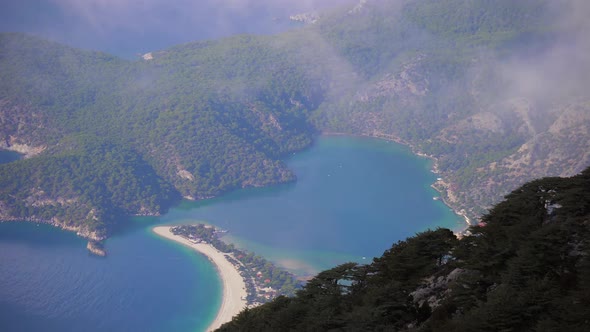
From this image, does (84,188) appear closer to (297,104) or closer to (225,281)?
(225,281)

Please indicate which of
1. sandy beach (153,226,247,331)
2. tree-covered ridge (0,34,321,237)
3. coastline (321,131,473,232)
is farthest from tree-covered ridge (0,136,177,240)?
coastline (321,131,473,232)

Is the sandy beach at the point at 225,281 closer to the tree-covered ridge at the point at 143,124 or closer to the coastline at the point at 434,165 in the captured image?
the tree-covered ridge at the point at 143,124

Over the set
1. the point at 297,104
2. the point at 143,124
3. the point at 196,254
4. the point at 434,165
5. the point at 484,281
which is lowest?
the point at 484,281

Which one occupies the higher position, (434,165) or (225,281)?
(434,165)

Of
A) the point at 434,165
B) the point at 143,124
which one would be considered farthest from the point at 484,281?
the point at 143,124

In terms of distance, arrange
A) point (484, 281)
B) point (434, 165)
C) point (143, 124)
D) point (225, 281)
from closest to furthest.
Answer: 1. point (484, 281)
2. point (225, 281)
3. point (143, 124)
4. point (434, 165)

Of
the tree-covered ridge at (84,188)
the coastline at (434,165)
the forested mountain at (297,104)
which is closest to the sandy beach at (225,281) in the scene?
the tree-covered ridge at (84,188)
